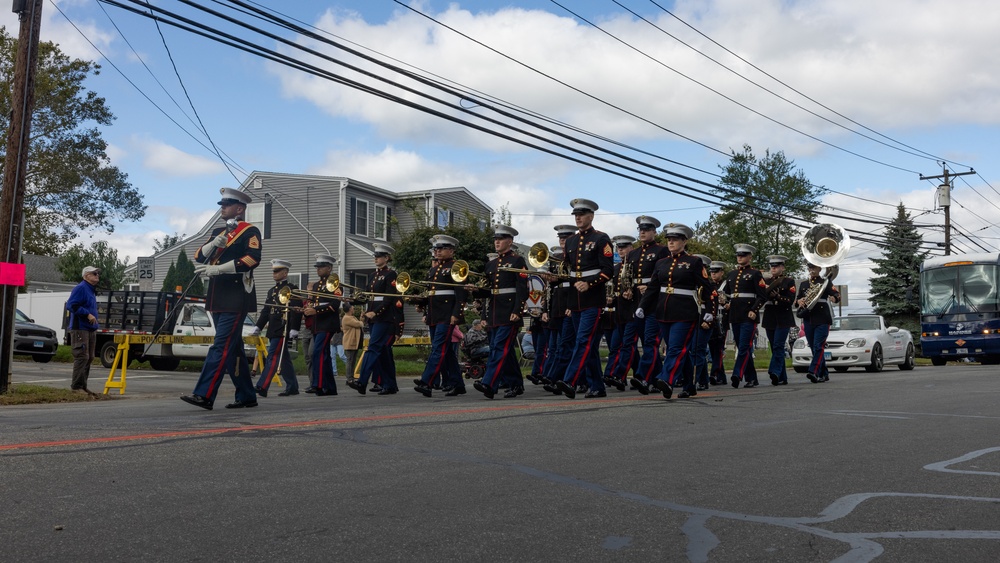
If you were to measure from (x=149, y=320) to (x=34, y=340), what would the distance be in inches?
176

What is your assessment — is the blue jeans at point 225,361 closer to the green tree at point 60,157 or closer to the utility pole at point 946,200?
the green tree at point 60,157

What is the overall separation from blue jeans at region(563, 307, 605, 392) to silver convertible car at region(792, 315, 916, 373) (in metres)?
12.6

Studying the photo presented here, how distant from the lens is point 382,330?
42.6 feet

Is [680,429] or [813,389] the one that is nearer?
[680,429]

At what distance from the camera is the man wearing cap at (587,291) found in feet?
38.8

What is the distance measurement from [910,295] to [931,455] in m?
26.9

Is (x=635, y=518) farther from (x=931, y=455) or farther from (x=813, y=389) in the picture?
(x=813, y=389)

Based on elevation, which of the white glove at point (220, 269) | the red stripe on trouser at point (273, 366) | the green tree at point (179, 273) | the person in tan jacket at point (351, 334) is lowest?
the red stripe on trouser at point (273, 366)

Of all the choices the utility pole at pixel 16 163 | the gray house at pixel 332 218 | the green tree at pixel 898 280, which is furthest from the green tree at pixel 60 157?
the green tree at pixel 898 280

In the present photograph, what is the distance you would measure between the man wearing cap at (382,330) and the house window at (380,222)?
27.3m

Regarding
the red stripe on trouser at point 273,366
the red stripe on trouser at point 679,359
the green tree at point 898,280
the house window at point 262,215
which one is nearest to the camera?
the red stripe on trouser at point 679,359

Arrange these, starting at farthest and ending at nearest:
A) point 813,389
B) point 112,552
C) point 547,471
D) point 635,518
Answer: point 813,389
point 547,471
point 635,518
point 112,552

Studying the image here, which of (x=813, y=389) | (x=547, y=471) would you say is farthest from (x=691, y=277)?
(x=547, y=471)

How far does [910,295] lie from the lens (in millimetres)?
31781
